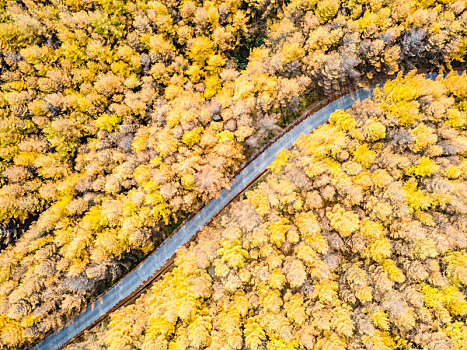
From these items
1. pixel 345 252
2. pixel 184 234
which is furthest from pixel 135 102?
pixel 345 252

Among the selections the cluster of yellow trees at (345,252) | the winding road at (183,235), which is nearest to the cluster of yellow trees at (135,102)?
the winding road at (183,235)

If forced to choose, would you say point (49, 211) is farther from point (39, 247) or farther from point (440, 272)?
point (440, 272)

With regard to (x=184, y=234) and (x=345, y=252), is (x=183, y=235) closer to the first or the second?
(x=184, y=234)

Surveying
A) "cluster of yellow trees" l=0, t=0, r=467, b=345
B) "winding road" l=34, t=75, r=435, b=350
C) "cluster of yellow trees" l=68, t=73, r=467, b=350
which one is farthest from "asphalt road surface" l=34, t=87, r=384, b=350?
"cluster of yellow trees" l=68, t=73, r=467, b=350

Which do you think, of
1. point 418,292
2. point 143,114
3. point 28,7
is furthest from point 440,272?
point 28,7

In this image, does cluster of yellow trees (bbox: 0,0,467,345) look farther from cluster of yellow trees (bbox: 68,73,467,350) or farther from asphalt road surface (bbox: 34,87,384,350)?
cluster of yellow trees (bbox: 68,73,467,350)

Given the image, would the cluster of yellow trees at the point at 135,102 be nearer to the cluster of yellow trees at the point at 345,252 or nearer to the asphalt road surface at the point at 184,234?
the asphalt road surface at the point at 184,234

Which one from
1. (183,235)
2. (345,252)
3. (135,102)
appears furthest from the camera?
(183,235)
